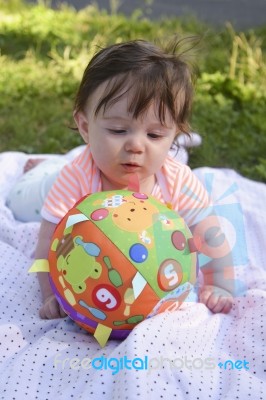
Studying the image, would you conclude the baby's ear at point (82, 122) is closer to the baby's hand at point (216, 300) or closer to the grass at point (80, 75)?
the baby's hand at point (216, 300)

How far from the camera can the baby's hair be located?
196cm

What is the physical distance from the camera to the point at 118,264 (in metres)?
1.79

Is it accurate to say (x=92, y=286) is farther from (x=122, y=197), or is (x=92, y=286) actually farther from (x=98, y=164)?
(x=98, y=164)

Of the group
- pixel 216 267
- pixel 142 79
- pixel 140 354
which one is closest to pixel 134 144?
pixel 142 79

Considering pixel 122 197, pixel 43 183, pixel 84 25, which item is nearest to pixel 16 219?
pixel 43 183

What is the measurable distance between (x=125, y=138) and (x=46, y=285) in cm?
59

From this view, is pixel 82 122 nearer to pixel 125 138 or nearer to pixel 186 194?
pixel 125 138

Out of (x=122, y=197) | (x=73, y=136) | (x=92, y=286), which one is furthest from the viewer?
(x=73, y=136)

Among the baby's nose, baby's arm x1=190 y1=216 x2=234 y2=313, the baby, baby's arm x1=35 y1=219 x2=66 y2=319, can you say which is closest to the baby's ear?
the baby

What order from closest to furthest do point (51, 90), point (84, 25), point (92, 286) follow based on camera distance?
1. point (92, 286)
2. point (51, 90)
3. point (84, 25)

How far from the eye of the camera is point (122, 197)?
1931 mm

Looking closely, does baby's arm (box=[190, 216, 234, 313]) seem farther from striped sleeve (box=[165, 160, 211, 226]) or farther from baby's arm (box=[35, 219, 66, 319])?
baby's arm (box=[35, 219, 66, 319])

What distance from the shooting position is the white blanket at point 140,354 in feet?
5.61

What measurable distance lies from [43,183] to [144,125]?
0.92 metres
